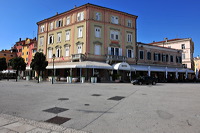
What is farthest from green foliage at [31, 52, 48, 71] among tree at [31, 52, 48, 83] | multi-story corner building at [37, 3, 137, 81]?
multi-story corner building at [37, 3, 137, 81]

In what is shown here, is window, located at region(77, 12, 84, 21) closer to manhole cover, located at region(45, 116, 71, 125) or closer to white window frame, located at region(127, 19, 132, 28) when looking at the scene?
white window frame, located at region(127, 19, 132, 28)

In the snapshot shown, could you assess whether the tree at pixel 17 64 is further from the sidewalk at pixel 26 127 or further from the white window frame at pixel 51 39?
the sidewalk at pixel 26 127

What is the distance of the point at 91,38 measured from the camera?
2756cm

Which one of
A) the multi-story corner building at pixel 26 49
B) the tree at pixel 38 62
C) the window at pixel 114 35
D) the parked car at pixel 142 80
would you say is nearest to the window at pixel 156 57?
the window at pixel 114 35

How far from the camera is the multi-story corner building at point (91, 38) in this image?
2742 cm

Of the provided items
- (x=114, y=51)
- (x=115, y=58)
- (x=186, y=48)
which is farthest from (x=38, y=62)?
(x=186, y=48)

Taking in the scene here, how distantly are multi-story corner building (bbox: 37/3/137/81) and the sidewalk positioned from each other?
66.7ft

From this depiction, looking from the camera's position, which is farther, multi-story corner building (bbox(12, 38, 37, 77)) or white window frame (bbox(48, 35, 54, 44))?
multi-story corner building (bbox(12, 38, 37, 77))

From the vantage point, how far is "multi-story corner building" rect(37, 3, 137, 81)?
27.4 metres

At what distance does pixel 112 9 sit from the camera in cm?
2989

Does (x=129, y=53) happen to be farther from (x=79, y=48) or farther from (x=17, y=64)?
(x=17, y=64)

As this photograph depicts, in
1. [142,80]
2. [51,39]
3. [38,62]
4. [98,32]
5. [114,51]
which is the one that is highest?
[98,32]

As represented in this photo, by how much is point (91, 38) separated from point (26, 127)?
80.9 feet

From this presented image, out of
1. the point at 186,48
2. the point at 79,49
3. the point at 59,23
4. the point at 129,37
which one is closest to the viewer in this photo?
the point at 79,49
